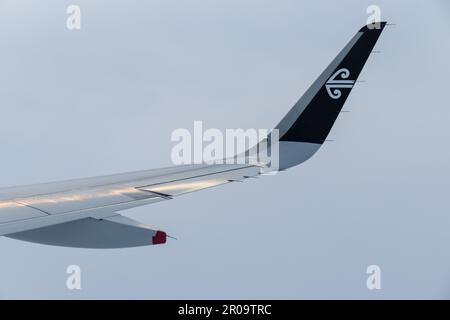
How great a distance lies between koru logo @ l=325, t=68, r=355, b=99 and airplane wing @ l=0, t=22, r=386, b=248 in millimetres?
20

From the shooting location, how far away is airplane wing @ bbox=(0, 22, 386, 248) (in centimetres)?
665

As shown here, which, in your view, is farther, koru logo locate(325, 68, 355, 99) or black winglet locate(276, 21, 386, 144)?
koru logo locate(325, 68, 355, 99)

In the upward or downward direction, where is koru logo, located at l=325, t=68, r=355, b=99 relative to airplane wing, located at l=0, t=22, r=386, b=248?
upward

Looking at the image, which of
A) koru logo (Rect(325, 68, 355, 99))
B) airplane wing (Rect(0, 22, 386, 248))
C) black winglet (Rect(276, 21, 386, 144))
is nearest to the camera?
airplane wing (Rect(0, 22, 386, 248))

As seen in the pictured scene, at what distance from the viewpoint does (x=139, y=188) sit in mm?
8930

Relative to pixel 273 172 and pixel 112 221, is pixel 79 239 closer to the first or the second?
pixel 112 221

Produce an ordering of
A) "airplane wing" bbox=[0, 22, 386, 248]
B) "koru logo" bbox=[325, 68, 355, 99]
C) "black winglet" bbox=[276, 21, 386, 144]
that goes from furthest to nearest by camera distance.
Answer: "koru logo" bbox=[325, 68, 355, 99] → "black winglet" bbox=[276, 21, 386, 144] → "airplane wing" bbox=[0, 22, 386, 248]

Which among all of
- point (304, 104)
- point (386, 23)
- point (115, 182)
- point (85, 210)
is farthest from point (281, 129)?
point (85, 210)

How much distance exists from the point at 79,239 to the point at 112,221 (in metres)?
0.44

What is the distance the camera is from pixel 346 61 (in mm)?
11281

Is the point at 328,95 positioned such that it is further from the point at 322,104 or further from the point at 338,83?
the point at 338,83

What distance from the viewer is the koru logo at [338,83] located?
11414mm

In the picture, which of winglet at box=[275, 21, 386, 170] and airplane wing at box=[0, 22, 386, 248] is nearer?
airplane wing at box=[0, 22, 386, 248]

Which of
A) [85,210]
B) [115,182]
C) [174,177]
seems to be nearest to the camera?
[85,210]
